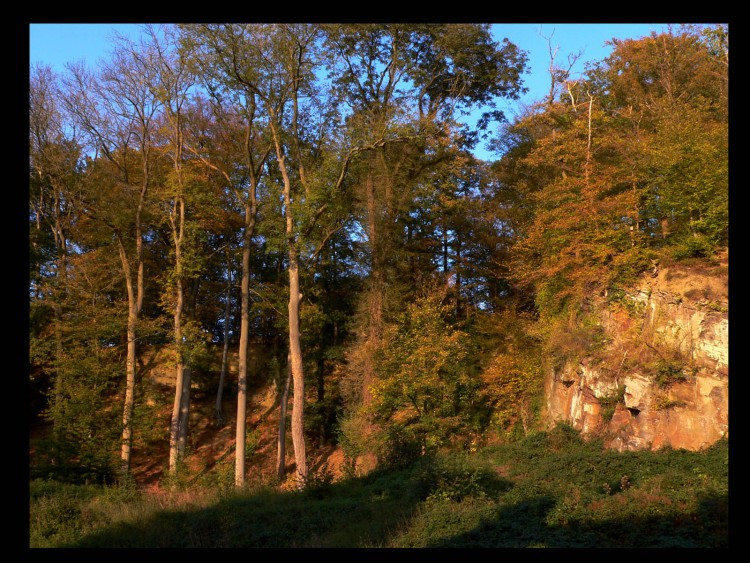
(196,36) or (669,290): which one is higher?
(196,36)

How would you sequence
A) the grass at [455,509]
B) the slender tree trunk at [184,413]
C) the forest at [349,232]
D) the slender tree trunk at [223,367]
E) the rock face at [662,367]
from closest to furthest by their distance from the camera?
the grass at [455,509], the rock face at [662,367], the forest at [349,232], the slender tree trunk at [184,413], the slender tree trunk at [223,367]

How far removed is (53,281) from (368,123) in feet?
45.9

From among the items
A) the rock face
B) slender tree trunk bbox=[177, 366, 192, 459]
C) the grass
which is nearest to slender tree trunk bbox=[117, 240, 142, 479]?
slender tree trunk bbox=[177, 366, 192, 459]

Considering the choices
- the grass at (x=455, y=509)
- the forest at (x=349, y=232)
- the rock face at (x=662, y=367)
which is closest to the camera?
the grass at (x=455, y=509)

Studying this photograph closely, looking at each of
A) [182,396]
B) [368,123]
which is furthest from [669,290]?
[182,396]

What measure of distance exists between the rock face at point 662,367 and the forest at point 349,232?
0.99m

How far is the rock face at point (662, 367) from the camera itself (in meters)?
12.8

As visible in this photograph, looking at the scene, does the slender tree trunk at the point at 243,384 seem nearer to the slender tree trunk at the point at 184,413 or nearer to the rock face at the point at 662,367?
the slender tree trunk at the point at 184,413

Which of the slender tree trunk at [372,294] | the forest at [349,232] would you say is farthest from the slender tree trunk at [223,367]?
the slender tree trunk at [372,294]

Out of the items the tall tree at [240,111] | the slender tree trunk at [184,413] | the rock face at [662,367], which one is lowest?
the slender tree trunk at [184,413]

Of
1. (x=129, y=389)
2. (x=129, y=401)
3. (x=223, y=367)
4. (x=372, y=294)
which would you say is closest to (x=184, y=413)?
(x=129, y=401)

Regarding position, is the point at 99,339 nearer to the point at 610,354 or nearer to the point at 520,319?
the point at 520,319
